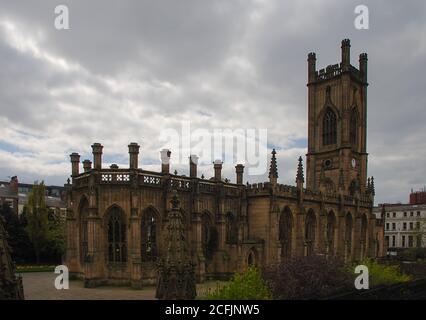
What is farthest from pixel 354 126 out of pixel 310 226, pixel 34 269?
pixel 34 269

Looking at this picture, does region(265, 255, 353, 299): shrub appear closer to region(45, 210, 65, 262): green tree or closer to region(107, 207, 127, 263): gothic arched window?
region(107, 207, 127, 263): gothic arched window

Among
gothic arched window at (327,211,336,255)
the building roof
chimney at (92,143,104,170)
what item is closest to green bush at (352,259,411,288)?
chimney at (92,143,104,170)

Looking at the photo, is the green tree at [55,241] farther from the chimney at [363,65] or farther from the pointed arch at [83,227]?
the chimney at [363,65]

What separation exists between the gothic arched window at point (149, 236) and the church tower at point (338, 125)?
1130 inches

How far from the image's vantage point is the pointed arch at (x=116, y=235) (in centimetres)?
2975

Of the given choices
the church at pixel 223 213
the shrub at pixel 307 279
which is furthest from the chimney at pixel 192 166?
the shrub at pixel 307 279

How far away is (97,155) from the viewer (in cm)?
2945

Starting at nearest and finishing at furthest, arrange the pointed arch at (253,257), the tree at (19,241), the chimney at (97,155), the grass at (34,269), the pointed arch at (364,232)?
the chimney at (97,155) → the pointed arch at (253,257) → the grass at (34,269) → the tree at (19,241) → the pointed arch at (364,232)

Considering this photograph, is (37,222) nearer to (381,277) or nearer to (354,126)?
(381,277)

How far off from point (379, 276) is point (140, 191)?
57.0ft

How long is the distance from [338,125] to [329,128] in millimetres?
1945
